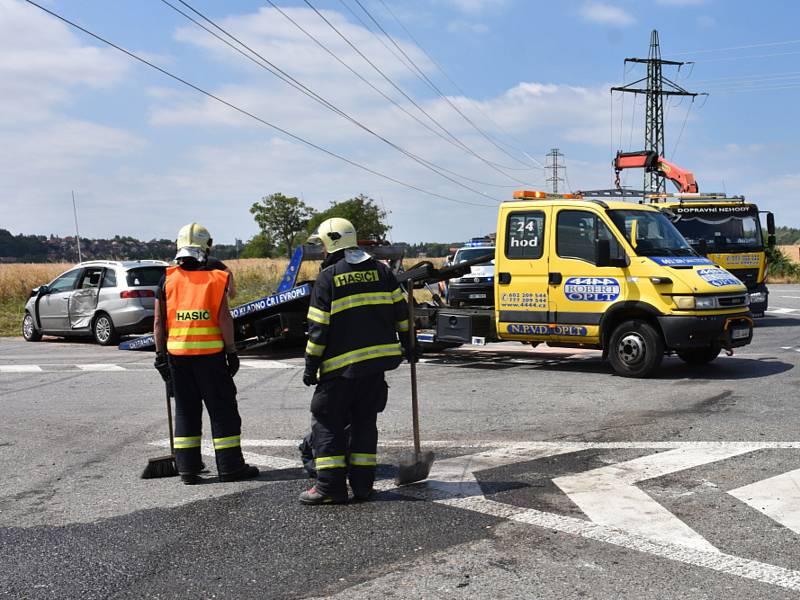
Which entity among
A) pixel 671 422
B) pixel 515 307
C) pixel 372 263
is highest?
pixel 372 263

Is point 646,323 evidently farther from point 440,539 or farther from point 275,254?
point 275,254

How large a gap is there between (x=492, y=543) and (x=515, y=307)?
274 inches

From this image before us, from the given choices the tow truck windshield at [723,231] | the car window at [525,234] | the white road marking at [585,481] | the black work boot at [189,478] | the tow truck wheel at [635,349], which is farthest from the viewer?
the tow truck windshield at [723,231]

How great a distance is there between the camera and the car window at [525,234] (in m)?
11.1

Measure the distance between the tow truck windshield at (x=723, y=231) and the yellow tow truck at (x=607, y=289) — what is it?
246 inches

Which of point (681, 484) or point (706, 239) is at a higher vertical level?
point (706, 239)

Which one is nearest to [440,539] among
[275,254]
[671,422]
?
→ [671,422]

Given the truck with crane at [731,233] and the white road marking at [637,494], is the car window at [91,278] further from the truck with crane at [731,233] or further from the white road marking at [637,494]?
the white road marking at [637,494]

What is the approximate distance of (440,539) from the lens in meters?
4.60

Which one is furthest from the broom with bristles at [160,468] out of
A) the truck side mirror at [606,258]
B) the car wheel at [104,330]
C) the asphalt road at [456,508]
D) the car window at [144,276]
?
the car wheel at [104,330]

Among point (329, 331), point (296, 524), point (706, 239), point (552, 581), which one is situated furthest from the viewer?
point (706, 239)

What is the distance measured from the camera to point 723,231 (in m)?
17.0

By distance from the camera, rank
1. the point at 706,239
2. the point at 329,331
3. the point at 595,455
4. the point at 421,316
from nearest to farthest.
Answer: the point at 329,331 < the point at 595,455 < the point at 421,316 < the point at 706,239

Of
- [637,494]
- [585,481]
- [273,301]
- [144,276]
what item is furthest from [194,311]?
[144,276]
